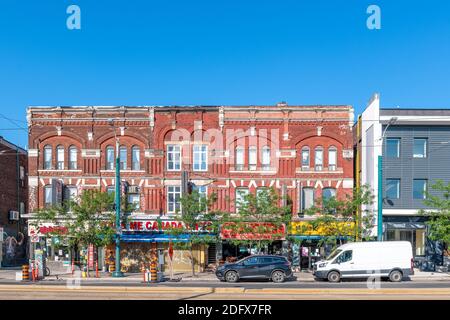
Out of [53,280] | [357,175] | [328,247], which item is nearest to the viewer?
[53,280]

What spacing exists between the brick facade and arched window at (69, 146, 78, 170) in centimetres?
23

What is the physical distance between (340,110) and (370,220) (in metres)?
8.57

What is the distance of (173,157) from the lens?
39.6m

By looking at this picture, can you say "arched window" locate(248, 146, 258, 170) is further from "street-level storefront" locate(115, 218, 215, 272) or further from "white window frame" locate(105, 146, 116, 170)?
"white window frame" locate(105, 146, 116, 170)

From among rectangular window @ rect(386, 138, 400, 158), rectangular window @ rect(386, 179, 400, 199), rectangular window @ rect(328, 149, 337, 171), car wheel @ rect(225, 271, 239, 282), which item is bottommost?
car wheel @ rect(225, 271, 239, 282)

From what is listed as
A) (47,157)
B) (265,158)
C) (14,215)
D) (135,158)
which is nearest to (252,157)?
(265,158)

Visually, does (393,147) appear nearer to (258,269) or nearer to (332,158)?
(332,158)

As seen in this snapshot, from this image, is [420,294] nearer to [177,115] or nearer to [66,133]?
[177,115]

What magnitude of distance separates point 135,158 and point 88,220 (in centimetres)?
715

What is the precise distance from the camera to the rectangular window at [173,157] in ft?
130

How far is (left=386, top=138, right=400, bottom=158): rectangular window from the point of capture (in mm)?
38094

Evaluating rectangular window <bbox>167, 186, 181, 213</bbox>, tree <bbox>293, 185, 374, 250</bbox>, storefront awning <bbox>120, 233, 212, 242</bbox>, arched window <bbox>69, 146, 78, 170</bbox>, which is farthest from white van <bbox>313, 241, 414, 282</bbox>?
arched window <bbox>69, 146, 78, 170</bbox>

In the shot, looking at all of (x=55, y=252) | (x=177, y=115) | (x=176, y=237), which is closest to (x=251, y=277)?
(x=176, y=237)

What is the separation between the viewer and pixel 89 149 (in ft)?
130
